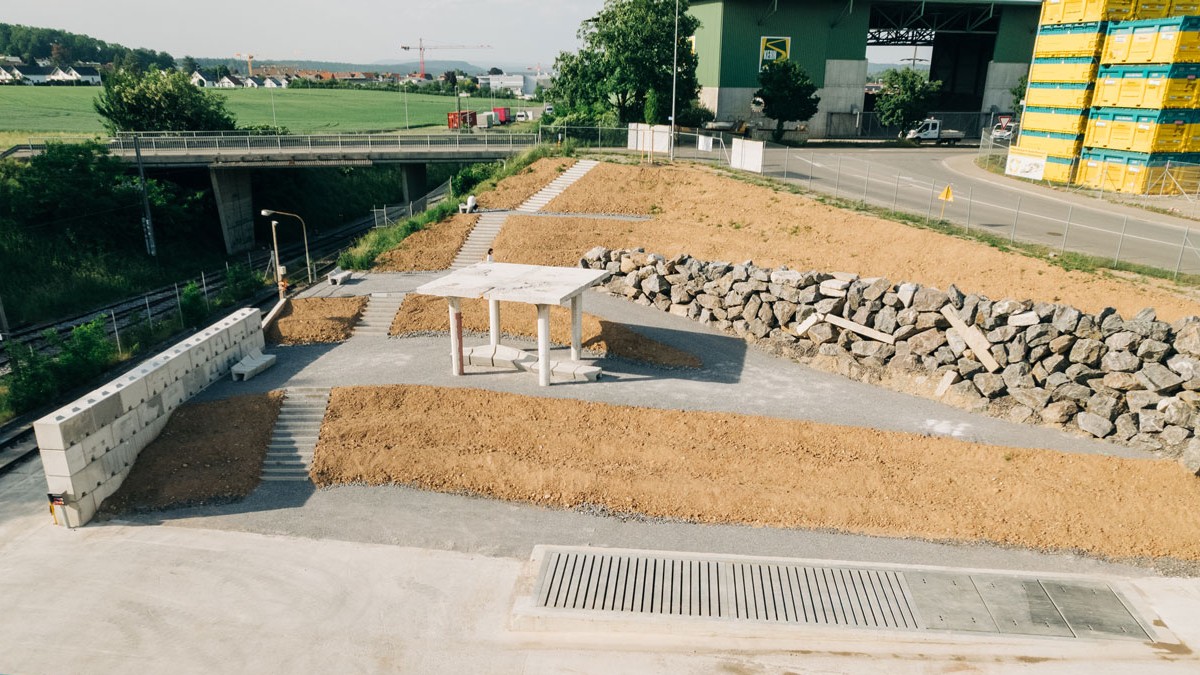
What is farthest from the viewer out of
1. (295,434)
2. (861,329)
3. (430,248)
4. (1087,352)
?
(430,248)

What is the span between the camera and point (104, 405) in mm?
22125

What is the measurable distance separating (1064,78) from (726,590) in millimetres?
54819

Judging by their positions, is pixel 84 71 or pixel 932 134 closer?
pixel 932 134

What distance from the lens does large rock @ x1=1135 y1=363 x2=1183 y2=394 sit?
2314 cm

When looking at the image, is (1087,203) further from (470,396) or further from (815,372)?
(470,396)

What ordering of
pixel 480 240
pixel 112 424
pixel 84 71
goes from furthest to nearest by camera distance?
pixel 84 71
pixel 480 240
pixel 112 424

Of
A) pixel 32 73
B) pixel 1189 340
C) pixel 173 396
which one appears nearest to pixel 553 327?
pixel 173 396

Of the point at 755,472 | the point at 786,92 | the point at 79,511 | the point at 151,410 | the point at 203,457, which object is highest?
the point at 786,92

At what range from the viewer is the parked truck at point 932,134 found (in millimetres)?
79250

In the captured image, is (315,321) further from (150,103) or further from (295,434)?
(150,103)

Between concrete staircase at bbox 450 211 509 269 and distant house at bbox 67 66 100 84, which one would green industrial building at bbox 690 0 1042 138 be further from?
distant house at bbox 67 66 100 84

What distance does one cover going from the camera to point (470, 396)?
2683cm

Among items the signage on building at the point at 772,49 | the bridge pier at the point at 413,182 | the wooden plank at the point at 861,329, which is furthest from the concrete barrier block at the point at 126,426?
the signage on building at the point at 772,49

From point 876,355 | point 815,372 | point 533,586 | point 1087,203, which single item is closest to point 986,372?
point 876,355
